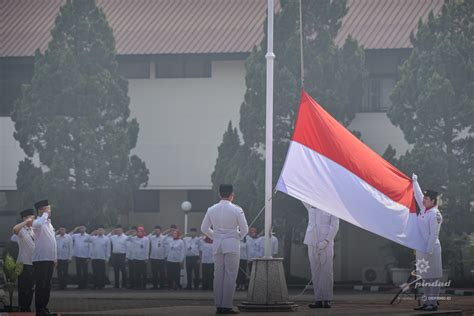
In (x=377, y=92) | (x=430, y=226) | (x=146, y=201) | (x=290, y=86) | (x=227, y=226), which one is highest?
(x=377, y=92)

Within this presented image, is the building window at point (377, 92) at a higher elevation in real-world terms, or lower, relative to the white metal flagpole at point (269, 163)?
higher

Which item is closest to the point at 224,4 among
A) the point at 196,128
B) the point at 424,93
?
the point at 196,128

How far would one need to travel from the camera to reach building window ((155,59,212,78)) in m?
39.9

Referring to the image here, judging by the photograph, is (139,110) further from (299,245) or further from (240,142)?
(299,245)

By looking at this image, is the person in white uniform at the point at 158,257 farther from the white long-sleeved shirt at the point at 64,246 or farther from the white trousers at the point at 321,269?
the white trousers at the point at 321,269

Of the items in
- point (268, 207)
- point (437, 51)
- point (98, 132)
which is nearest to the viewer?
point (268, 207)

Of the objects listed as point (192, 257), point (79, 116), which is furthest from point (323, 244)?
point (79, 116)

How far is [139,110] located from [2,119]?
4485 mm

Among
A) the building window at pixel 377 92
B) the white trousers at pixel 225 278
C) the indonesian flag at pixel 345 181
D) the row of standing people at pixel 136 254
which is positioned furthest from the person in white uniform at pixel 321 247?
the building window at pixel 377 92

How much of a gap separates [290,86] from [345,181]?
608 inches

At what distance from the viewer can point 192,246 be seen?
33656mm

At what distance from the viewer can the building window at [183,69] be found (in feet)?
131

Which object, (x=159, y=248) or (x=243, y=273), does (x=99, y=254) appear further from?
(x=243, y=273)

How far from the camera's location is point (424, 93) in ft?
110
